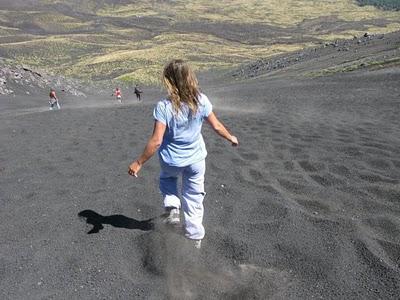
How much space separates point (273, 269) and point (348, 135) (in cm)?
806

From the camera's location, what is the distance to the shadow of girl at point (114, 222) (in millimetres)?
6418

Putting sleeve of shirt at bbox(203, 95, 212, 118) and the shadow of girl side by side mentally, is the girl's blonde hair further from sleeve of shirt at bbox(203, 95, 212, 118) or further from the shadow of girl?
the shadow of girl

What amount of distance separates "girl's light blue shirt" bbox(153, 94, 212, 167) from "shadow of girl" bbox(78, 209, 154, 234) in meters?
1.40

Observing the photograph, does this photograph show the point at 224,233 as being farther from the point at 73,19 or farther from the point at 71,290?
the point at 73,19

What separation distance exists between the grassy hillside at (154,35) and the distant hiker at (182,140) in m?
57.9

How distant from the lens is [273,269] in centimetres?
522

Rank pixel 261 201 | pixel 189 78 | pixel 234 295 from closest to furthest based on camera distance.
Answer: pixel 234 295 → pixel 189 78 → pixel 261 201

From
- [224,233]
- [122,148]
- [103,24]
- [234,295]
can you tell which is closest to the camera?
[234,295]

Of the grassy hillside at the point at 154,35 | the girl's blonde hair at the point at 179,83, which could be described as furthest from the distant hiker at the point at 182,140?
the grassy hillside at the point at 154,35

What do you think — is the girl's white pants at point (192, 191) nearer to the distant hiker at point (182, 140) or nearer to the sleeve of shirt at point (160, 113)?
the distant hiker at point (182, 140)

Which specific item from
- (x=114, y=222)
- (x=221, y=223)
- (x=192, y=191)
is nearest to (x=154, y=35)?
(x=114, y=222)

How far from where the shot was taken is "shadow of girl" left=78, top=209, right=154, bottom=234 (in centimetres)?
642

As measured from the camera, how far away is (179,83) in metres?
5.07

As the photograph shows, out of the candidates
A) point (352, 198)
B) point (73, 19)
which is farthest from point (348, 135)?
point (73, 19)
